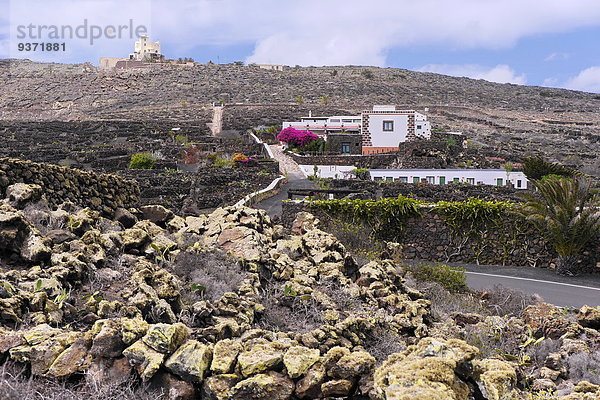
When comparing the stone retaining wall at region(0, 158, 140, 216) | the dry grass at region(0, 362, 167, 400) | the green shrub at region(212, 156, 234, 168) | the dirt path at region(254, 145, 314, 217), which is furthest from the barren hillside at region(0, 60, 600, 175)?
the dry grass at region(0, 362, 167, 400)

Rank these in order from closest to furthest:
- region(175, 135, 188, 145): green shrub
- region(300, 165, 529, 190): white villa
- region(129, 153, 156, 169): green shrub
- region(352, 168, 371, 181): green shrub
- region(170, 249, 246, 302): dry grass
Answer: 1. region(170, 249, 246, 302): dry grass
2. region(300, 165, 529, 190): white villa
3. region(352, 168, 371, 181): green shrub
4. region(129, 153, 156, 169): green shrub
5. region(175, 135, 188, 145): green shrub

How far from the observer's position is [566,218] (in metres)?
14.1

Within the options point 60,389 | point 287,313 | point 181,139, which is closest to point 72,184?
point 287,313

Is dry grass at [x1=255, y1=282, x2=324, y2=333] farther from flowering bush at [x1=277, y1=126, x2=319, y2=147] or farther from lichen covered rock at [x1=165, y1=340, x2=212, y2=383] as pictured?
flowering bush at [x1=277, y1=126, x2=319, y2=147]

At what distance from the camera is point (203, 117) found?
6562 centimetres

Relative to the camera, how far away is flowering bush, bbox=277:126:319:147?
1769 inches

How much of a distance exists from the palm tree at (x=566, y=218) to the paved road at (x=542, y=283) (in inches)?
21.9

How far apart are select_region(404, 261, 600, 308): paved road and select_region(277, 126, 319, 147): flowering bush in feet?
100

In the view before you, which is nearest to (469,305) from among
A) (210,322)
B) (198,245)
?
(198,245)

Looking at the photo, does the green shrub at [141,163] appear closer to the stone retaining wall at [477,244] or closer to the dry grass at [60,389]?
the stone retaining wall at [477,244]

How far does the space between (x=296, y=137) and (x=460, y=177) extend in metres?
17.1

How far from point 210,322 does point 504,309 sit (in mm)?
6511

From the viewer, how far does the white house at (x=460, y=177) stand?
31531 mm

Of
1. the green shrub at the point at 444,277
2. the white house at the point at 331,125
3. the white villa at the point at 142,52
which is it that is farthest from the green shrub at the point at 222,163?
the white villa at the point at 142,52
